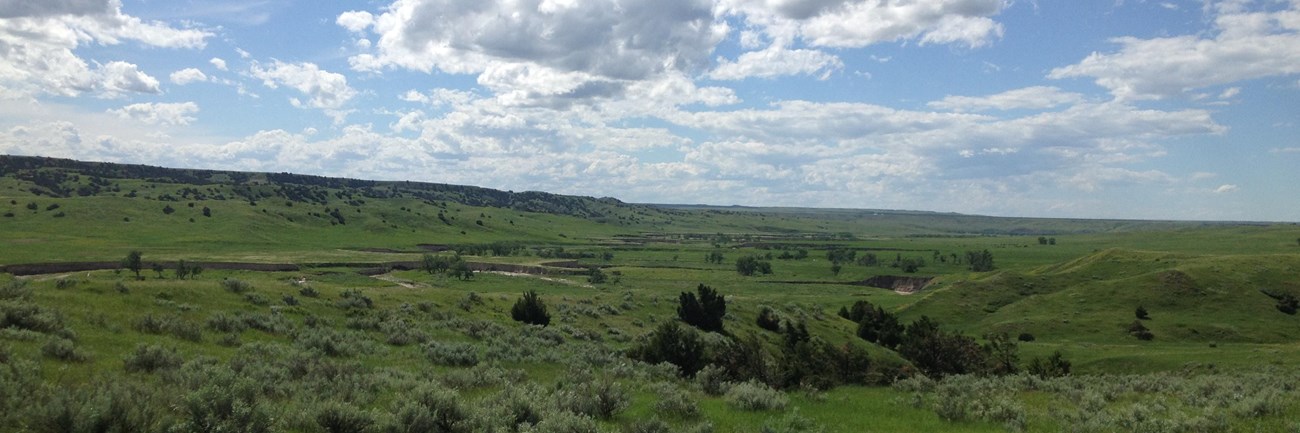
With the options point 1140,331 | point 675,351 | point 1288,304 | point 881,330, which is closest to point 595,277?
point 881,330

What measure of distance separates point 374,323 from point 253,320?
4.64 metres

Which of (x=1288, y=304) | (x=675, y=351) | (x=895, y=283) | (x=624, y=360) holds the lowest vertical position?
(x=895, y=283)

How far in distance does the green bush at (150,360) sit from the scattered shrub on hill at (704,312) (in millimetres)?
28381

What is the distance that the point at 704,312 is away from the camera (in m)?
40.4

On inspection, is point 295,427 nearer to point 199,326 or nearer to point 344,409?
point 344,409

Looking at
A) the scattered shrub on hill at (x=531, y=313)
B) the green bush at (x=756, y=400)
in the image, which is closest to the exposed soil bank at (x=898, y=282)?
the scattered shrub on hill at (x=531, y=313)

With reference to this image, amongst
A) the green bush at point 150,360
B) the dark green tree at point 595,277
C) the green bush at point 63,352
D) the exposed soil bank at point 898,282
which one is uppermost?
the green bush at point 63,352

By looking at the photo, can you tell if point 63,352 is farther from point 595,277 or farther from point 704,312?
point 595,277

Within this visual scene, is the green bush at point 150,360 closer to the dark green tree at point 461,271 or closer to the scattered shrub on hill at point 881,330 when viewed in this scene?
the scattered shrub on hill at point 881,330

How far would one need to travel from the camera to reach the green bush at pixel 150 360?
43.3 feet

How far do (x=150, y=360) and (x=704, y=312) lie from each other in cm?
2999

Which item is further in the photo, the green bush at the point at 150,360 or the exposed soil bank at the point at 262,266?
the exposed soil bank at the point at 262,266

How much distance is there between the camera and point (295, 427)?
398 inches

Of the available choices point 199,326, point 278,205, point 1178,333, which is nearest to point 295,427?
point 199,326
